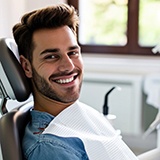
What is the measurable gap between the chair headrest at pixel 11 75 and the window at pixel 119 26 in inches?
86.8

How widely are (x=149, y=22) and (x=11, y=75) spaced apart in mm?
2276

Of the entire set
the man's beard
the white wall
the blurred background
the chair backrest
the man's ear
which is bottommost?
the blurred background

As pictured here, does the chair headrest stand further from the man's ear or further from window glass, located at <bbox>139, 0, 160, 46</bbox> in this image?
window glass, located at <bbox>139, 0, 160, 46</bbox>

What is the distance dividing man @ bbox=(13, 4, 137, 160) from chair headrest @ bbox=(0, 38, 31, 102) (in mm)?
56

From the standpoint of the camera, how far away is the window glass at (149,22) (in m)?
3.36

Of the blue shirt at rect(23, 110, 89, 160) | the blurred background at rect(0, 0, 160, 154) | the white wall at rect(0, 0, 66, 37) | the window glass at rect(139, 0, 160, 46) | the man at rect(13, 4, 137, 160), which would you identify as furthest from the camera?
the window glass at rect(139, 0, 160, 46)

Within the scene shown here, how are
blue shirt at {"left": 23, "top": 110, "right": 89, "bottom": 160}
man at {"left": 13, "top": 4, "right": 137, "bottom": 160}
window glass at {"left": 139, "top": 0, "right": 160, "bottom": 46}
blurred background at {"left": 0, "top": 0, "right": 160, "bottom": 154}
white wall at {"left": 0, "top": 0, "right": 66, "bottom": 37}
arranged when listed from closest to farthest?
blue shirt at {"left": 23, "top": 110, "right": 89, "bottom": 160} → man at {"left": 13, "top": 4, "right": 137, "bottom": 160} → white wall at {"left": 0, "top": 0, "right": 66, "bottom": 37} → blurred background at {"left": 0, "top": 0, "right": 160, "bottom": 154} → window glass at {"left": 139, "top": 0, "right": 160, "bottom": 46}

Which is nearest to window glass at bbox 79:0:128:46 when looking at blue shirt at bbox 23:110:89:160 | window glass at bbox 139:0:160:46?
window glass at bbox 139:0:160:46

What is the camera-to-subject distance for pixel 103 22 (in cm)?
351

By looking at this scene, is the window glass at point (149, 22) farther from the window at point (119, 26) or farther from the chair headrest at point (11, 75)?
the chair headrest at point (11, 75)

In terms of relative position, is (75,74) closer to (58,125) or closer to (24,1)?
(58,125)

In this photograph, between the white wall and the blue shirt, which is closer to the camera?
the blue shirt

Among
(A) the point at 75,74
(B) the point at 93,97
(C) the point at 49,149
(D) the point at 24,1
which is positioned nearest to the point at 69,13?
(A) the point at 75,74

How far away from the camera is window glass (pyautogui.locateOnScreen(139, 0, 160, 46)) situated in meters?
3.36
